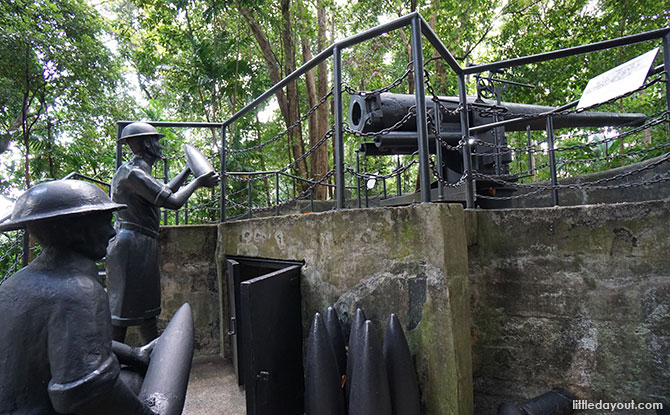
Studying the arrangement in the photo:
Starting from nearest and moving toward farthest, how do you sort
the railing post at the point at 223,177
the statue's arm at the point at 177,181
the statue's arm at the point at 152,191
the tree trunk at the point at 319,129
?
the statue's arm at the point at 152,191
the statue's arm at the point at 177,181
the railing post at the point at 223,177
the tree trunk at the point at 319,129

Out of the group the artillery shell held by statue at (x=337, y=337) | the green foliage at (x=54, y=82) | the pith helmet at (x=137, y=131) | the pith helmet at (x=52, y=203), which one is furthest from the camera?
the green foliage at (x=54, y=82)

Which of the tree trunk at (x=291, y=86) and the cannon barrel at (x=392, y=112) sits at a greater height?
the tree trunk at (x=291, y=86)

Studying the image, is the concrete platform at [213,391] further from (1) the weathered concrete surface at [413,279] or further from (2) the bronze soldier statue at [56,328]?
(2) the bronze soldier statue at [56,328]

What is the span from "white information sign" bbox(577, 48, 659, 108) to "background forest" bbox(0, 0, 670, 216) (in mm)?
6675

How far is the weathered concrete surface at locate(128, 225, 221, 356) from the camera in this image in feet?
14.3

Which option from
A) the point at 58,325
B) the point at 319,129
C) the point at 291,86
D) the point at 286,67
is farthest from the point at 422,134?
the point at 286,67

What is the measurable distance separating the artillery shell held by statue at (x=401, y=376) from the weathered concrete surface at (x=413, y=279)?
0.36ft

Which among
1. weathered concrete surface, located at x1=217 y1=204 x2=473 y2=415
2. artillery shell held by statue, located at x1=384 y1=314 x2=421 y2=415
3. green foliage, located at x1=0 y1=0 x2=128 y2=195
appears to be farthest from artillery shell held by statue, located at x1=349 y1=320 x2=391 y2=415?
green foliage, located at x1=0 y1=0 x2=128 y2=195

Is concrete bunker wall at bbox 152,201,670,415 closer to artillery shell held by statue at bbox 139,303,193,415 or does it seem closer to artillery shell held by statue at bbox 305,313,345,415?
artillery shell held by statue at bbox 305,313,345,415

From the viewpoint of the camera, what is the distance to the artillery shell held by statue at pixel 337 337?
8.07 ft

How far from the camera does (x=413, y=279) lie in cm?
225

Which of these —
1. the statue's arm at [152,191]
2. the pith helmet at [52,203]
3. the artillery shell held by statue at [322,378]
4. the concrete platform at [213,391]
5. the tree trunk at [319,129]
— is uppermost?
the tree trunk at [319,129]

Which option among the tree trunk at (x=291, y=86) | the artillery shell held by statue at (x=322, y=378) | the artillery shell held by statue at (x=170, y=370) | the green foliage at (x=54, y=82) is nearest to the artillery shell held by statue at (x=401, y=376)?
the artillery shell held by statue at (x=322, y=378)

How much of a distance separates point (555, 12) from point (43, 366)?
1106 cm
